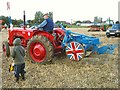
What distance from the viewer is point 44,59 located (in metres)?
8.95

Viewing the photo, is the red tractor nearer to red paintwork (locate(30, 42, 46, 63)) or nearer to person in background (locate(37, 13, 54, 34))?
red paintwork (locate(30, 42, 46, 63))

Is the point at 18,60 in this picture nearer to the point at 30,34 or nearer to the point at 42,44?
the point at 42,44

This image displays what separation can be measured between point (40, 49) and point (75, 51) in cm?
116

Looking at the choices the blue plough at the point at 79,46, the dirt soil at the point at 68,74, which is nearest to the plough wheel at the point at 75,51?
the blue plough at the point at 79,46

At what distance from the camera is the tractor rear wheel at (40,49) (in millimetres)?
8875

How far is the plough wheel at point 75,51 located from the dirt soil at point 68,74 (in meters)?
0.20

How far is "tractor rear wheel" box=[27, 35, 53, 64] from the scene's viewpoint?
888 centimetres

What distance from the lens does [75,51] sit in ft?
29.1

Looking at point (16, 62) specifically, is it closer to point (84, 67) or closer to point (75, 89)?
point (75, 89)

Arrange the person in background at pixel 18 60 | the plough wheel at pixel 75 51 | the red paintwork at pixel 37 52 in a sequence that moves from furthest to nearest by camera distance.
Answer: the red paintwork at pixel 37 52, the plough wheel at pixel 75 51, the person in background at pixel 18 60

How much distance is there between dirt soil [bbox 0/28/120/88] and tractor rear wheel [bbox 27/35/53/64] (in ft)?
0.75

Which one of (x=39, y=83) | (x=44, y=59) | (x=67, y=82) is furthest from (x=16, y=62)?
(x=44, y=59)

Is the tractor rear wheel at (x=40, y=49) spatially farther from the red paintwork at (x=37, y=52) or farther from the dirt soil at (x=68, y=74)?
the dirt soil at (x=68, y=74)

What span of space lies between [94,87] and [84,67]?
2246 mm
